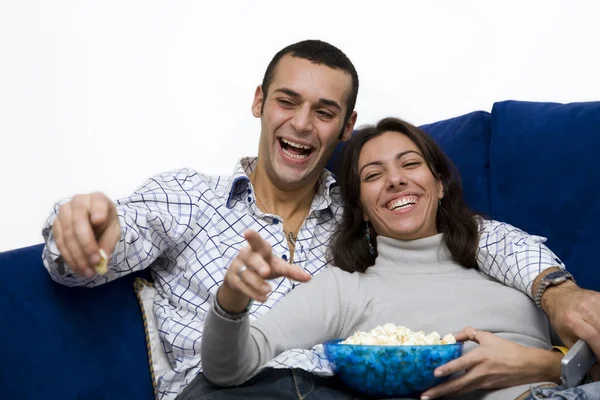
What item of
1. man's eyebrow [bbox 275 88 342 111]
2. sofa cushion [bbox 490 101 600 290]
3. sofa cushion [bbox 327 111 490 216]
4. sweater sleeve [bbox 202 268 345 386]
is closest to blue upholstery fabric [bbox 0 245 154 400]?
sweater sleeve [bbox 202 268 345 386]

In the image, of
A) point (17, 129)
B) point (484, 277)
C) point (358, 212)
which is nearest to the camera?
point (484, 277)

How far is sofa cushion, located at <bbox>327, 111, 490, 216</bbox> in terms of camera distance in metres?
2.12

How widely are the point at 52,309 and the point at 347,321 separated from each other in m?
0.67

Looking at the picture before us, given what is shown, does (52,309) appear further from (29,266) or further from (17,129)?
(17,129)

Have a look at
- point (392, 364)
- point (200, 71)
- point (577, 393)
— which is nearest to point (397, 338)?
point (392, 364)

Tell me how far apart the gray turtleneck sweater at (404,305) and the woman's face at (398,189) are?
49 millimetres

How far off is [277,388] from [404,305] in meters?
0.39

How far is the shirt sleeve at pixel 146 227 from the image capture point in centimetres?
156

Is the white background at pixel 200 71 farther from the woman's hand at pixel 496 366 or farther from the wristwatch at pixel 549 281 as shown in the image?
the woman's hand at pixel 496 366

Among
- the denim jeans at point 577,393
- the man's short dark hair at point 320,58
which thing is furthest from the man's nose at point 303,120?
the denim jeans at point 577,393

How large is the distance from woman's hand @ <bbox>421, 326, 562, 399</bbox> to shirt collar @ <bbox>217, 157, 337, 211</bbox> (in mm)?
678

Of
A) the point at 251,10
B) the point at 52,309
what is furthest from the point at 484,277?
the point at 251,10

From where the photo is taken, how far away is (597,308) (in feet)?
4.85

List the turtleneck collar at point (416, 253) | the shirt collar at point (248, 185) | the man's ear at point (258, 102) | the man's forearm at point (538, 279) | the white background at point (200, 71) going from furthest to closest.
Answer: the white background at point (200, 71)
the man's ear at point (258, 102)
the shirt collar at point (248, 185)
the turtleneck collar at point (416, 253)
the man's forearm at point (538, 279)
